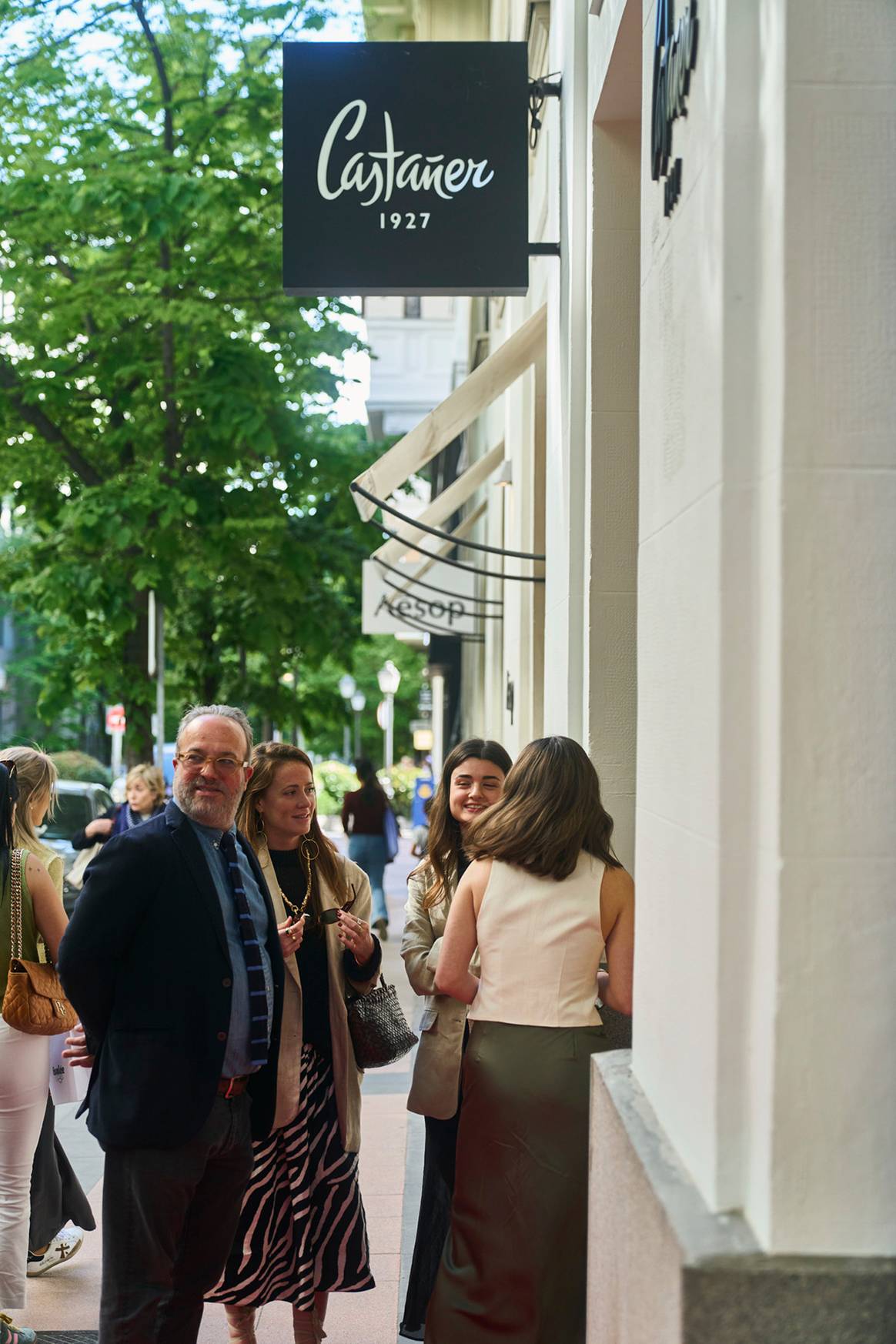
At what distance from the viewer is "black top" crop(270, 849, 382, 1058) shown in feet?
16.0

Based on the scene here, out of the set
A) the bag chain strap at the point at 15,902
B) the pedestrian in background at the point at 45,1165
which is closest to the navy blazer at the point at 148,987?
the bag chain strap at the point at 15,902

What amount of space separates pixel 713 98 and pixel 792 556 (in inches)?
33.4

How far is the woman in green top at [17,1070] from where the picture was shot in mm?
4941

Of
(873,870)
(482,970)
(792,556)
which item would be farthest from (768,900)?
(482,970)

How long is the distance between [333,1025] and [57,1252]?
186 cm

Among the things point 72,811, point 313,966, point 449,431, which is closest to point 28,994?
point 313,966

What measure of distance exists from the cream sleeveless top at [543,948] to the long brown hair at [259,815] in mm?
1097

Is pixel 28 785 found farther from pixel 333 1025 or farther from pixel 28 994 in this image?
pixel 333 1025

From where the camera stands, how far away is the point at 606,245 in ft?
17.4

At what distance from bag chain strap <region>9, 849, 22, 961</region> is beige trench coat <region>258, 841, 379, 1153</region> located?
822mm

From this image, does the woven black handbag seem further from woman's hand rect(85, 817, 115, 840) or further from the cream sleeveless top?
woman's hand rect(85, 817, 115, 840)

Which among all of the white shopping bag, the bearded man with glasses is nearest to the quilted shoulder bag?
the white shopping bag

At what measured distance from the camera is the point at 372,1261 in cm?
581

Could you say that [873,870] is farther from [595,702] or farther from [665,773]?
[595,702]
